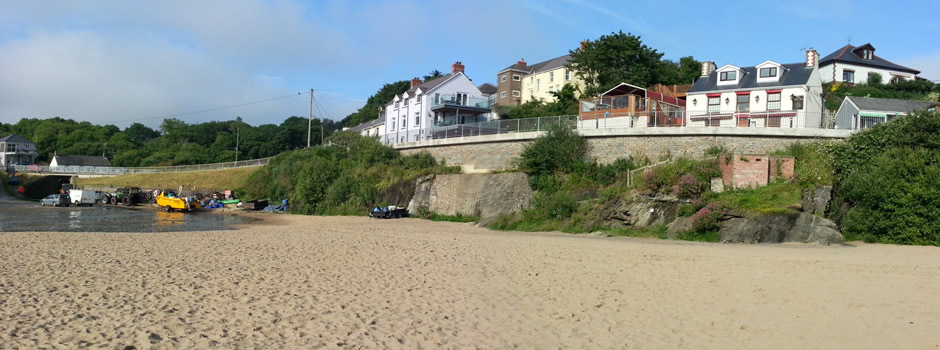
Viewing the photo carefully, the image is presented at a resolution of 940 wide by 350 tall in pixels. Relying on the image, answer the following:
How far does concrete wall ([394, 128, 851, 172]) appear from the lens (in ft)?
87.0

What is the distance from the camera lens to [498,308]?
32.9ft

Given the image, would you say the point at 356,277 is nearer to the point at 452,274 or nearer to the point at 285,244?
the point at 452,274

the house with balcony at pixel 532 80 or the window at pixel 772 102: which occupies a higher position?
the house with balcony at pixel 532 80

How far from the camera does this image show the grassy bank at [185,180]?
199ft

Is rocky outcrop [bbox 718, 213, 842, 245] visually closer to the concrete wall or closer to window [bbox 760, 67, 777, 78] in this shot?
the concrete wall

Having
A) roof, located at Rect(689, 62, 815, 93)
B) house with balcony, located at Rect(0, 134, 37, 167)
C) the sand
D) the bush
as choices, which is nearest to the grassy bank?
house with balcony, located at Rect(0, 134, 37, 167)

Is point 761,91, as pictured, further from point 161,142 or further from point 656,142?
point 161,142

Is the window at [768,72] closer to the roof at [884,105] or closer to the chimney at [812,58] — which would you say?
the chimney at [812,58]

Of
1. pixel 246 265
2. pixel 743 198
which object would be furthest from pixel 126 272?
pixel 743 198

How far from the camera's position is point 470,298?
422 inches

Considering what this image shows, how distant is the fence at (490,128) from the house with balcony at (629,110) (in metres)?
1.36

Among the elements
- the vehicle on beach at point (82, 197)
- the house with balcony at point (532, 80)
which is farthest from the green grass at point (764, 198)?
the vehicle on beach at point (82, 197)

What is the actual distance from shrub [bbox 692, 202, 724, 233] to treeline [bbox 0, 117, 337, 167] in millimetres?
85155

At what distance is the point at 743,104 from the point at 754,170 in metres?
15.7
